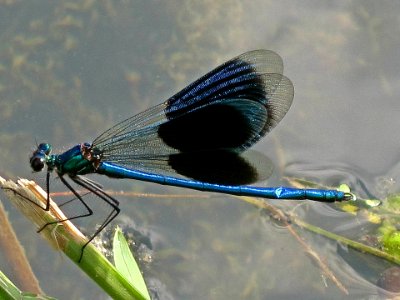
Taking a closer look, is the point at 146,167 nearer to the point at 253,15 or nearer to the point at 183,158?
the point at 183,158

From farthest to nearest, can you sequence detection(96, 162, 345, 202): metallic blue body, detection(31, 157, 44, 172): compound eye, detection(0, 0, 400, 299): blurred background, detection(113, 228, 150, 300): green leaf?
detection(0, 0, 400, 299): blurred background
detection(96, 162, 345, 202): metallic blue body
detection(31, 157, 44, 172): compound eye
detection(113, 228, 150, 300): green leaf

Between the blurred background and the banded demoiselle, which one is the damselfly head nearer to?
the banded demoiselle

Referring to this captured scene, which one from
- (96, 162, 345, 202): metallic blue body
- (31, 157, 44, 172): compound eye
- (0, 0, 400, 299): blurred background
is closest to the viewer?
(31, 157, 44, 172): compound eye

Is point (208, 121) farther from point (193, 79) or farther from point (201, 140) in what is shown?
point (193, 79)

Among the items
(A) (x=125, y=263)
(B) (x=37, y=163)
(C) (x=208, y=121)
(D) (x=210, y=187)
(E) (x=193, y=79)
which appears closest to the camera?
(A) (x=125, y=263)

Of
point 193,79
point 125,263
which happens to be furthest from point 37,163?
point 193,79

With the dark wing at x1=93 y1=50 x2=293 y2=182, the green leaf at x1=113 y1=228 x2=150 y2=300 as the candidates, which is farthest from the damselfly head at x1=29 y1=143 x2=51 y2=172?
the green leaf at x1=113 y1=228 x2=150 y2=300

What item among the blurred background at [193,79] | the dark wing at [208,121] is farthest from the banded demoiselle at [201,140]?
the blurred background at [193,79]

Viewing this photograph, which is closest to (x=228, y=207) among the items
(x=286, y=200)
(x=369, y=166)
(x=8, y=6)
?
(x=286, y=200)
